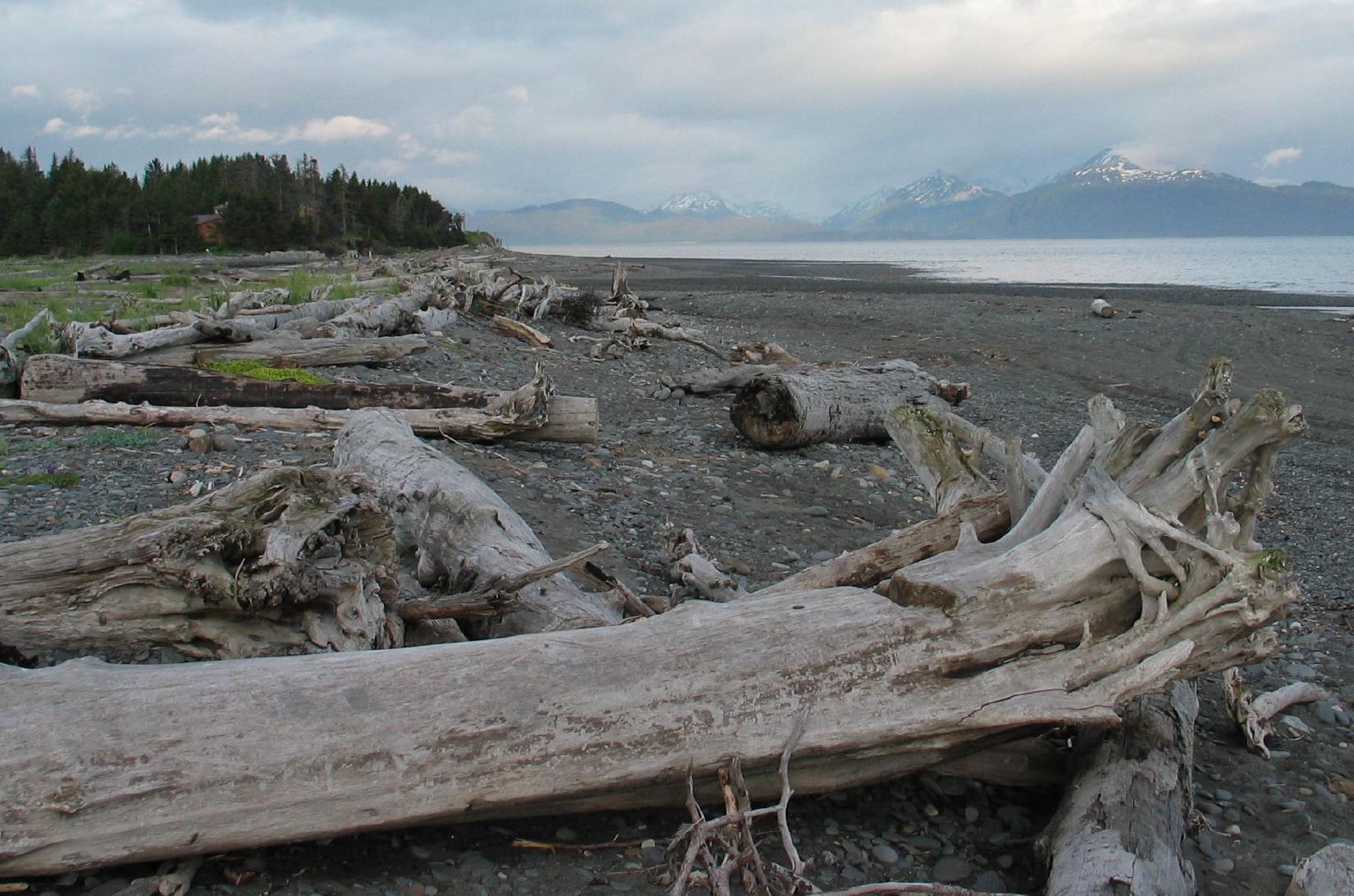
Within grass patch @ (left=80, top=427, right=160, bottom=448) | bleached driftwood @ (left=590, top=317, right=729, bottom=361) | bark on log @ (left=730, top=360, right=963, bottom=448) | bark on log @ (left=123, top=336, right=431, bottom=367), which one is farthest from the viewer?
bleached driftwood @ (left=590, top=317, right=729, bottom=361)

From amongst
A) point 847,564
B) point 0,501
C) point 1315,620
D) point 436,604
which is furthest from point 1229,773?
point 0,501

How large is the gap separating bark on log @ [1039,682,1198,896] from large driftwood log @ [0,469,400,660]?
2.64 m

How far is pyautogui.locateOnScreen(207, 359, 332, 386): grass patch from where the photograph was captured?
9195 mm

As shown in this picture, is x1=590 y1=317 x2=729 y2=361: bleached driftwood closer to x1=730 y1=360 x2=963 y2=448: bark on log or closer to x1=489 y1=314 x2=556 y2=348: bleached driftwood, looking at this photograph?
x1=489 y1=314 x2=556 y2=348: bleached driftwood

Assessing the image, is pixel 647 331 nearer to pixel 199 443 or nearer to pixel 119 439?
pixel 199 443

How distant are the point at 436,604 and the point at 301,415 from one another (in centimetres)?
505

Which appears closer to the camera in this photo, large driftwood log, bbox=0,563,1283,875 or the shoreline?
large driftwood log, bbox=0,563,1283,875

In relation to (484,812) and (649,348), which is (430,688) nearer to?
(484,812)

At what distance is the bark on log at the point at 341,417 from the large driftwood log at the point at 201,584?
3.84 m

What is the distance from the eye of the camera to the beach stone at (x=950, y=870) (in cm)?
330

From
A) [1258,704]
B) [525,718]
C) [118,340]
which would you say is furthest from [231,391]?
[1258,704]

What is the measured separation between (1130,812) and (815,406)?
681 centimetres

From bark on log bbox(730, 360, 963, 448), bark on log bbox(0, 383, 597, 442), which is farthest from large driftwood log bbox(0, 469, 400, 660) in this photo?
bark on log bbox(730, 360, 963, 448)

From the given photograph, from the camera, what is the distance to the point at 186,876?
2801 mm
